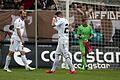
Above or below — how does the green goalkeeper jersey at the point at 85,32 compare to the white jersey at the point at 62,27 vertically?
below

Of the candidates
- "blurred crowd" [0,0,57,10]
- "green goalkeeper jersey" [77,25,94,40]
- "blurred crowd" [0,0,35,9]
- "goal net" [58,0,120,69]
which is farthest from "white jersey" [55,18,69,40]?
"blurred crowd" [0,0,35,9]

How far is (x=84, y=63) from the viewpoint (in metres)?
19.6

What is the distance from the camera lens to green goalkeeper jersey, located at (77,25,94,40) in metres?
19.8

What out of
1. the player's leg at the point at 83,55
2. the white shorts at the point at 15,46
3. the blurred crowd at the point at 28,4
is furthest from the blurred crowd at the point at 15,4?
the white shorts at the point at 15,46

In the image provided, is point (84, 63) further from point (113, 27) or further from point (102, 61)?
point (113, 27)

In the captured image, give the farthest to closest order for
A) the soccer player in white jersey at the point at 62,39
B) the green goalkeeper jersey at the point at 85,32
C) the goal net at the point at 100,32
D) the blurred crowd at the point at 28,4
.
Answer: the blurred crowd at the point at 28,4, the goal net at the point at 100,32, the green goalkeeper jersey at the point at 85,32, the soccer player in white jersey at the point at 62,39

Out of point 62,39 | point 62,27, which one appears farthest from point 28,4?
point 62,39

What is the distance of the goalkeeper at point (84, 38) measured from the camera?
64.5 feet

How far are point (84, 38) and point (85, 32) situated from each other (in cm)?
26

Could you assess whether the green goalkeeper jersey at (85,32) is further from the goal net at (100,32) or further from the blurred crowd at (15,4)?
the blurred crowd at (15,4)

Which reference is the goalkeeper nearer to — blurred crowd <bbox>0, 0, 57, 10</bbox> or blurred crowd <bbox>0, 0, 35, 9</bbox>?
blurred crowd <bbox>0, 0, 57, 10</bbox>

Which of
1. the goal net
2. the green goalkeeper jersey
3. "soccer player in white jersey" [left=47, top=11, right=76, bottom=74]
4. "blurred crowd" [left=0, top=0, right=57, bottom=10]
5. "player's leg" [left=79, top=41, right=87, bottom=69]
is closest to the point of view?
"soccer player in white jersey" [left=47, top=11, right=76, bottom=74]

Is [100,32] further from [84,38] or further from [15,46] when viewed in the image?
[15,46]

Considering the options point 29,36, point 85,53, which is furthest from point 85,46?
point 29,36
